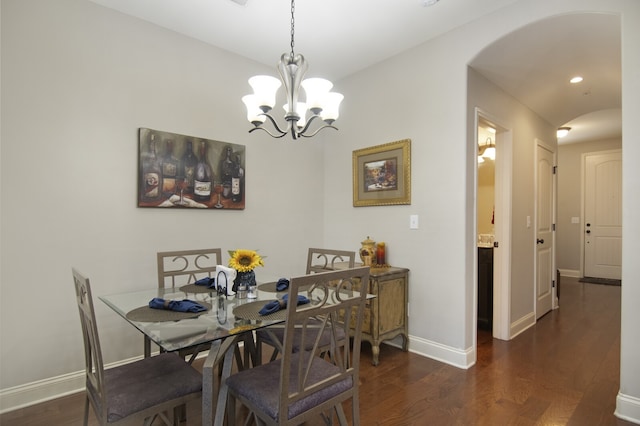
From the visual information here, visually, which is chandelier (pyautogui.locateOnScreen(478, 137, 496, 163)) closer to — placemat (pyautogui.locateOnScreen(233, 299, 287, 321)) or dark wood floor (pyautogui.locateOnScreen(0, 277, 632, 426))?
dark wood floor (pyautogui.locateOnScreen(0, 277, 632, 426))

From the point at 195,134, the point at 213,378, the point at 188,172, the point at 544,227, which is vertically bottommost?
the point at 213,378

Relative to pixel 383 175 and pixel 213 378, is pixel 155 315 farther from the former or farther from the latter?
pixel 383 175

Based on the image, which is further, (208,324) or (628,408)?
(628,408)

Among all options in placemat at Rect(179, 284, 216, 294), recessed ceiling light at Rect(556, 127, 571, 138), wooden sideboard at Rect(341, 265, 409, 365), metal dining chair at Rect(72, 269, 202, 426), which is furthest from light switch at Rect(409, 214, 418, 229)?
recessed ceiling light at Rect(556, 127, 571, 138)

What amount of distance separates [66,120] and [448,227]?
2886 mm

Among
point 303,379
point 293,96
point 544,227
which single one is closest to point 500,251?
point 544,227

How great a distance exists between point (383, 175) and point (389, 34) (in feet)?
3.97

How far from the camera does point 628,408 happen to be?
1992mm

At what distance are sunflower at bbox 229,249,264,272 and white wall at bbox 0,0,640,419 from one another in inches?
41.8

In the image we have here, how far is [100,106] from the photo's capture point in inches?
95.9

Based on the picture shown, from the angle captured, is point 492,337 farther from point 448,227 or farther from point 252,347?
point 252,347

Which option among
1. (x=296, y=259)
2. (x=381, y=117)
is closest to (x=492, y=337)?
(x=296, y=259)

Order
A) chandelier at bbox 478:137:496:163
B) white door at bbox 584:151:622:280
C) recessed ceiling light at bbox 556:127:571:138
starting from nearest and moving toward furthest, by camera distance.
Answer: chandelier at bbox 478:137:496:163 < recessed ceiling light at bbox 556:127:571:138 < white door at bbox 584:151:622:280

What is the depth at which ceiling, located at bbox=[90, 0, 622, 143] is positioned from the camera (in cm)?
246
